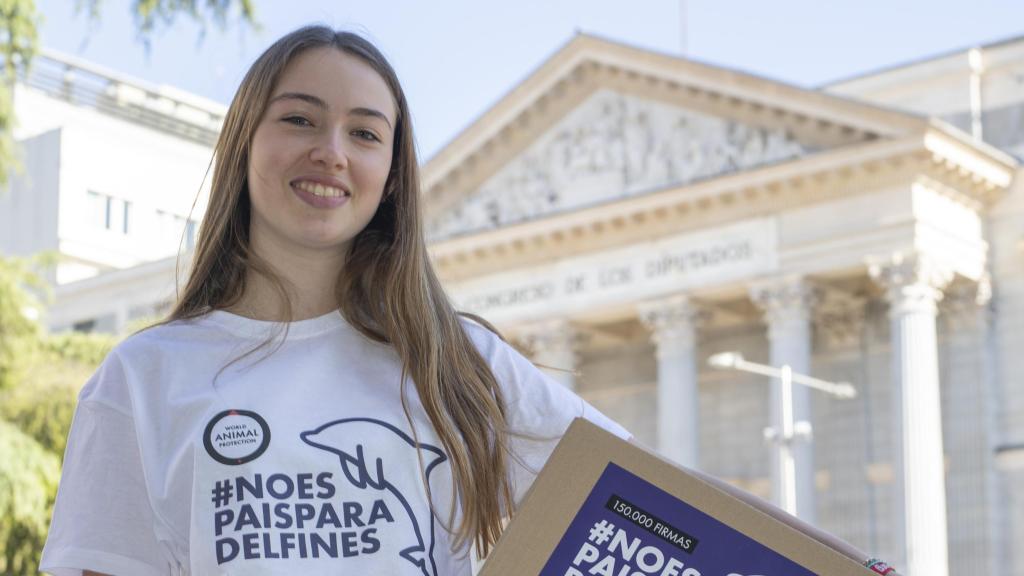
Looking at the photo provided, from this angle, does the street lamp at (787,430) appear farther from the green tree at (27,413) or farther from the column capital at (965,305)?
the green tree at (27,413)

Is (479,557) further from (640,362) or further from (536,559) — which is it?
(640,362)

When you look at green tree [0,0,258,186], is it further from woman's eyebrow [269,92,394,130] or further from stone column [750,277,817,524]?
stone column [750,277,817,524]

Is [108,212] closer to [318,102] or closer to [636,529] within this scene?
[318,102]

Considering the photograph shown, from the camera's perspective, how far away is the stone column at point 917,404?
3356 centimetres

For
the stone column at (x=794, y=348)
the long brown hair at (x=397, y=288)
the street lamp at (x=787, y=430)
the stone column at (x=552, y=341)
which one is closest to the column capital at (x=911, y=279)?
the stone column at (x=794, y=348)

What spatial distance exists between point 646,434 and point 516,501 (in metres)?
40.8

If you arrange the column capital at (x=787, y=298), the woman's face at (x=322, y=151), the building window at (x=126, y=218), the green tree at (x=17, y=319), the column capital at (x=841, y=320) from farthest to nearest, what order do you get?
the column capital at (x=841, y=320), the column capital at (x=787, y=298), the building window at (x=126, y=218), the green tree at (x=17, y=319), the woman's face at (x=322, y=151)

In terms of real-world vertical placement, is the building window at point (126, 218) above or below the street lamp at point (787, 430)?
above

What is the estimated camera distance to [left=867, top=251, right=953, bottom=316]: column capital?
114ft

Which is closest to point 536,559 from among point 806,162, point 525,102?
point 806,162

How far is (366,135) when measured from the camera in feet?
9.20

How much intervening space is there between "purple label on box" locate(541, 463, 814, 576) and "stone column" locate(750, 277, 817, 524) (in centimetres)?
3268

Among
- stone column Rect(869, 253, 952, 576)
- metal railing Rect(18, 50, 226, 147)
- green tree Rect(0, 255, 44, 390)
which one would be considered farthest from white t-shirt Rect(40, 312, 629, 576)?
stone column Rect(869, 253, 952, 576)

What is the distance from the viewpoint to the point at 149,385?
2.72 m
